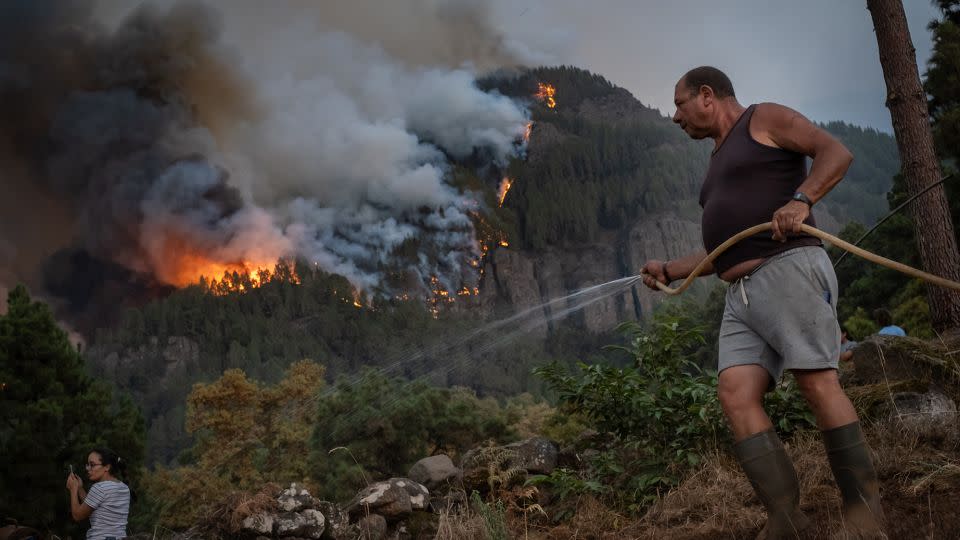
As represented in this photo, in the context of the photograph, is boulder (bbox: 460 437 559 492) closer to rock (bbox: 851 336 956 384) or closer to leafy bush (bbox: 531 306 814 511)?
leafy bush (bbox: 531 306 814 511)

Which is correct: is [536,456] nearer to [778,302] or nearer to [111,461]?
[111,461]

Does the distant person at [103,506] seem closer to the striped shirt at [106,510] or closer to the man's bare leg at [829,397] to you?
the striped shirt at [106,510]

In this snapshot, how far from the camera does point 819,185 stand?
2611 mm

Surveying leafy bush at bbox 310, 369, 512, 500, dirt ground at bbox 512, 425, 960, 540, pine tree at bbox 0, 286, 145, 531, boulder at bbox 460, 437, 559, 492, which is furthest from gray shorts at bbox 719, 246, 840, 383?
leafy bush at bbox 310, 369, 512, 500

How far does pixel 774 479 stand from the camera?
9.05ft

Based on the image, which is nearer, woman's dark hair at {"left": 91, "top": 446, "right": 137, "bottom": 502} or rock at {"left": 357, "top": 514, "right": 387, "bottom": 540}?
rock at {"left": 357, "top": 514, "right": 387, "bottom": 540}

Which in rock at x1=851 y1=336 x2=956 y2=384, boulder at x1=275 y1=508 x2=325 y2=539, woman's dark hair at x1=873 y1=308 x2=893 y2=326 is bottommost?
boulder at x1=275 y1=508 x2=325 y2=539

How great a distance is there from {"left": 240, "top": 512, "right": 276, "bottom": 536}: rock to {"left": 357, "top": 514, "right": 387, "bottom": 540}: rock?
72 centimetres

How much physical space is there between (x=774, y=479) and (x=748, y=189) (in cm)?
112

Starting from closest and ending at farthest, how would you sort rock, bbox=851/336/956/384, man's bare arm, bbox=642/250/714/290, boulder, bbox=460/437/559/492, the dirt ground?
the dirt ground → man's bare arm, bbox=642/250/714/290 → rock, bbox=851/336/956/384 → boulder, bbox=460/437/559/492

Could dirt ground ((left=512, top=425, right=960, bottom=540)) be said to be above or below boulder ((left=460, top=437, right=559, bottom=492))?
below

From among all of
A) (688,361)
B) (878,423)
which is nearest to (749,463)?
(878,423)

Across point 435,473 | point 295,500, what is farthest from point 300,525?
point 435,473

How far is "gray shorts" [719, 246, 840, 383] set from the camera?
2.66 meters
